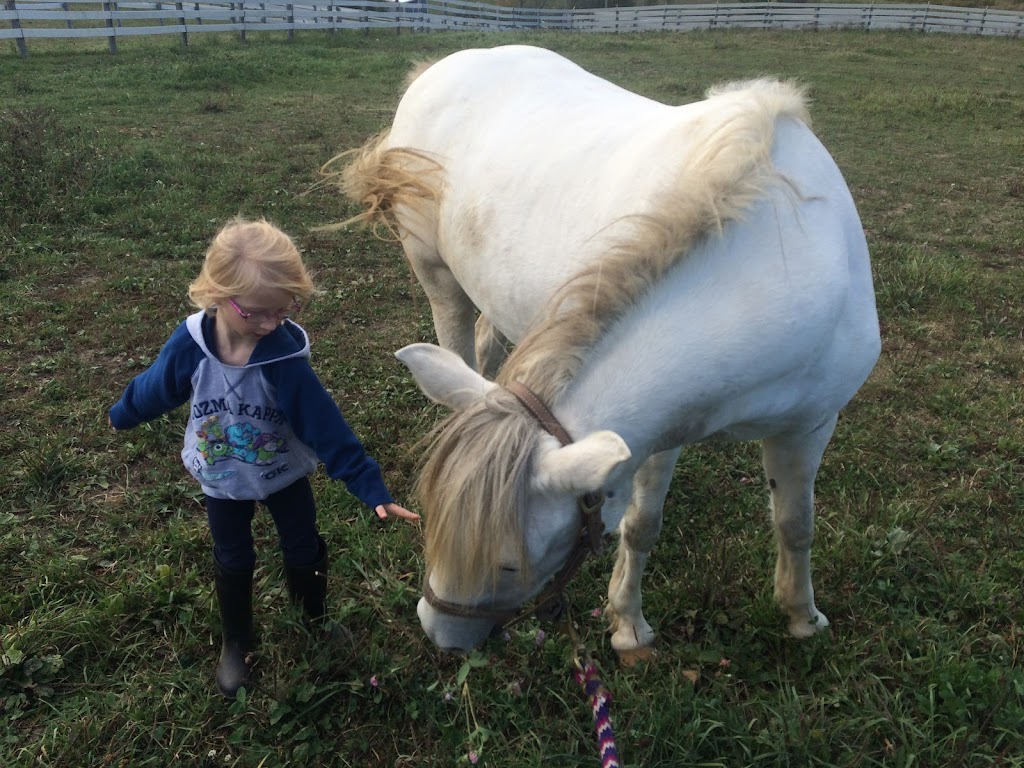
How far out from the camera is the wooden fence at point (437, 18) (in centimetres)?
1513

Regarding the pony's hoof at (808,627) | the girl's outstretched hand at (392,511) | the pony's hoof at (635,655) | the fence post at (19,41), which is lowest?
the pony's hoof at (635,655)

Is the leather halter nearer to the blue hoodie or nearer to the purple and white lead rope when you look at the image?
the purple and white lead rope

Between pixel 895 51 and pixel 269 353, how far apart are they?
22.2 m

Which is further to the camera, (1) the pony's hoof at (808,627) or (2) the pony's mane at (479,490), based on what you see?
(1) the pony's hoof at (808,627)

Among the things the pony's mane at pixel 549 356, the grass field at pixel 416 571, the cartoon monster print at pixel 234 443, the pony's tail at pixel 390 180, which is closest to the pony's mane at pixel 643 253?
the pony's mane at pixel 549 356

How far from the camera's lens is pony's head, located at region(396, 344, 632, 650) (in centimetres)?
144

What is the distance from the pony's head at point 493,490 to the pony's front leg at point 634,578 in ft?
2.55

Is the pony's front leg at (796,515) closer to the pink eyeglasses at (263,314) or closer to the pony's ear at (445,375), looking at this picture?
the pony's ear at (445,375)

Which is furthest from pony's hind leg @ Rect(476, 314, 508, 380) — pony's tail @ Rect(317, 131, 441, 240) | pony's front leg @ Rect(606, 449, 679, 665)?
pony's front leg @ Rect(606, 449, 679, 665)

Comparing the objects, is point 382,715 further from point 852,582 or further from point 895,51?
point 895,51

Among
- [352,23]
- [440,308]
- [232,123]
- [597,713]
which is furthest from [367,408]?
[352,23]

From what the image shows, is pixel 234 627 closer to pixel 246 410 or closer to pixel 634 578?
pixel 246 410

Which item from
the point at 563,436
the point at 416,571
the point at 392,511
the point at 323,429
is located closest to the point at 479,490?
the point at 563,436

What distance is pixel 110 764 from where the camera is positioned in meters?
1.98
